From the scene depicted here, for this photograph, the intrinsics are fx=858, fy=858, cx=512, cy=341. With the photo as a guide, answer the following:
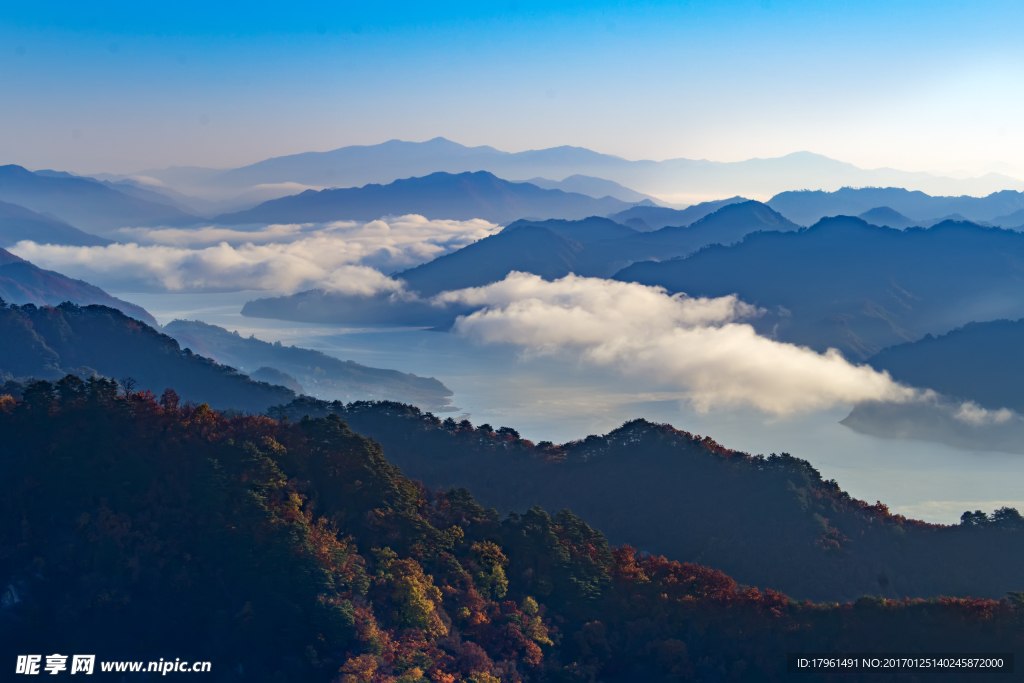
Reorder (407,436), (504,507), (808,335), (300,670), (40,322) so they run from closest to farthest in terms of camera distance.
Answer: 1. (300,670)
2. (504,507)
3. (407,436)
4. (40,322)
5. (808,335)

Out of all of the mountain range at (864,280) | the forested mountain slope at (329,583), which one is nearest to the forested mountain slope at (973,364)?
the mountain range at (864,280)

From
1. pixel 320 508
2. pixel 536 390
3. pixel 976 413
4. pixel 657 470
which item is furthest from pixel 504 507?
pixel 536 390

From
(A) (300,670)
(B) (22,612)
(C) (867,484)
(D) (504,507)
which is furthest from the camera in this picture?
(C) (867,484)

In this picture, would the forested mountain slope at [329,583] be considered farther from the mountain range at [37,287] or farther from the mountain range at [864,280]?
the mountain range at [864,280]

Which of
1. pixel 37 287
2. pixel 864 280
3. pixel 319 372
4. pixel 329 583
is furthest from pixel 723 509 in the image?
pixel 864 280

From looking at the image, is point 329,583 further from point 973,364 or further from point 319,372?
point 973,364

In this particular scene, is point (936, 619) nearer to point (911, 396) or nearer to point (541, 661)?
point (541, 661)

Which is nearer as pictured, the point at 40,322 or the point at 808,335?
the point at 40,322
